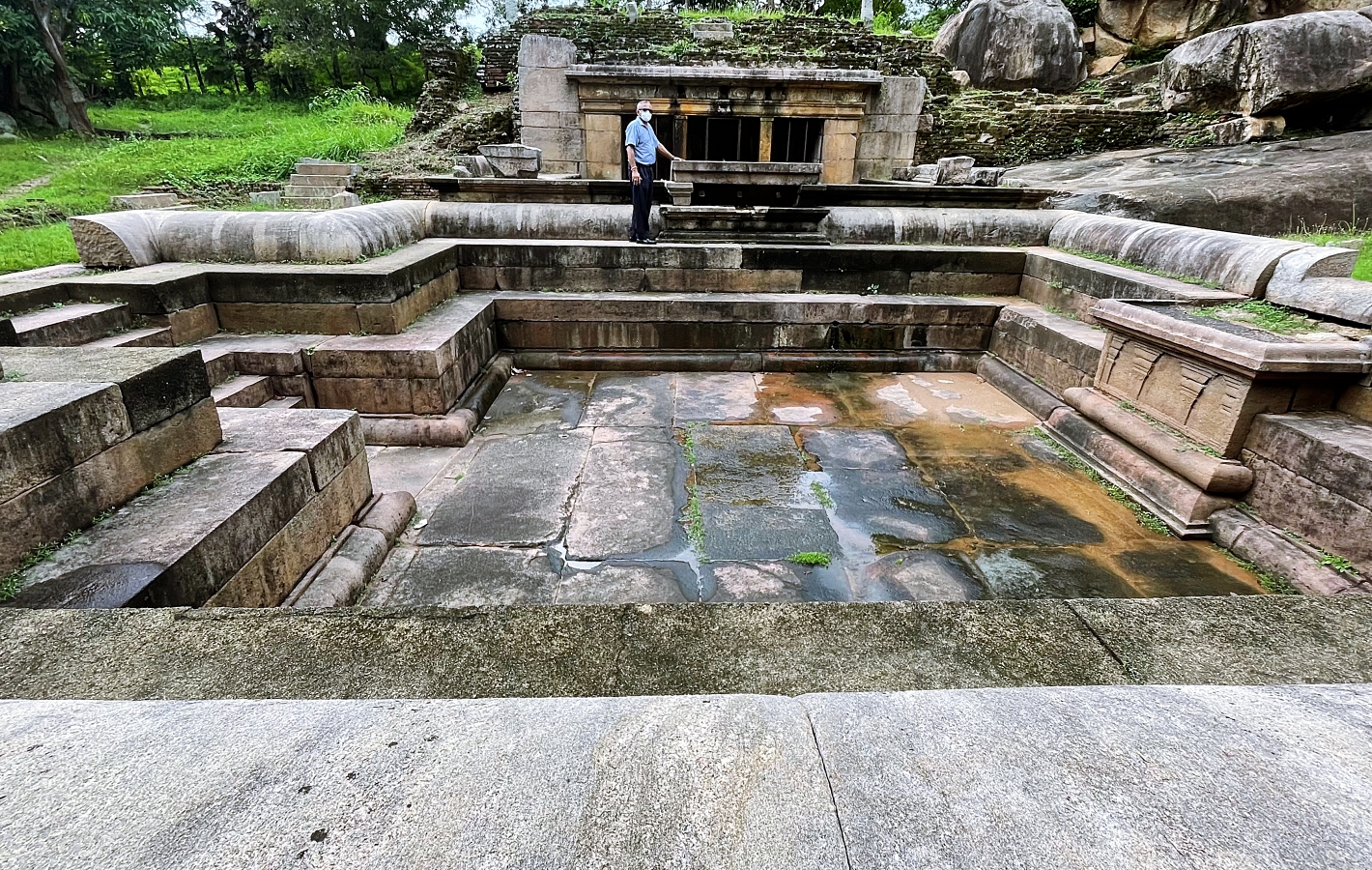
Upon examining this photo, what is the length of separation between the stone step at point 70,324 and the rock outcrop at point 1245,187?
10.5m

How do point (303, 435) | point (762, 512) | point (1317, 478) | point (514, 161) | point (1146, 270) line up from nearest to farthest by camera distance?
point (303, 435)
point (1317, 478)
point (762, 512)
point (1146, 270)
point (514, 161)

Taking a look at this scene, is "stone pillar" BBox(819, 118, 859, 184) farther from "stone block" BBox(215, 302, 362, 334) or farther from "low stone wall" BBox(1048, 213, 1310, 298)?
"stone block" BBox(215, 302, 362, 334)

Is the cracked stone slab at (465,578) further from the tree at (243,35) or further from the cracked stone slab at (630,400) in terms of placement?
the tree at (243,35)

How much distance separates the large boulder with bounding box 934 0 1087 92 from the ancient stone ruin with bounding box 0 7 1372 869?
10.7 metres

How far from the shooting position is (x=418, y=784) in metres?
1.08

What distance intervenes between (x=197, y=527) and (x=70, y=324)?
116 inches

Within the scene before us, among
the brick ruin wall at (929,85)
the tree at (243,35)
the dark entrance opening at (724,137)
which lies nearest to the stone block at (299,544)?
the dark entrance opening at (724,137)

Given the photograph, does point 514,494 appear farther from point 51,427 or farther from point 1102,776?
point 1102,776

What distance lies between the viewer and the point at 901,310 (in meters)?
5.96

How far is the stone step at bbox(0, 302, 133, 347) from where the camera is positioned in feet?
11.9

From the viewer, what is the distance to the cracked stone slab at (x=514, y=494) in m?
3.34

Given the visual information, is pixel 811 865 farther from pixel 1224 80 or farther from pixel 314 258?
pixel 1224 80

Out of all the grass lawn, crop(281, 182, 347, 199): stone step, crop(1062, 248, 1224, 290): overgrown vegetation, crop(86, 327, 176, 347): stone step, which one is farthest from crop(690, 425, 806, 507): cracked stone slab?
crop(281, 182, 347, 199): stone step

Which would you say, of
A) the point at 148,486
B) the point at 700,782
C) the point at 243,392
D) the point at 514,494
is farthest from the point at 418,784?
the point at 243,392
